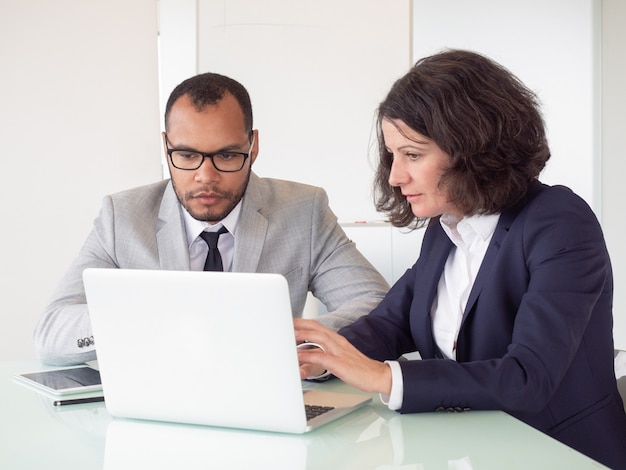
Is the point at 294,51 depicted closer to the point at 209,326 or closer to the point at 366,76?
the point at 366,76

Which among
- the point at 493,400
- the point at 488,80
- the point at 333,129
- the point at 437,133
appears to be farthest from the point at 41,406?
the point at 333,129

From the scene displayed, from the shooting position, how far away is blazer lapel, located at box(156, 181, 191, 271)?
2520 millimetres

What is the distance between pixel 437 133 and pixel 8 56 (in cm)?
319

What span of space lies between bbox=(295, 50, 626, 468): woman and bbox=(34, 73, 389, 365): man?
1.31ft

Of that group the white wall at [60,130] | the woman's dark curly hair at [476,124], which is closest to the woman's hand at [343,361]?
the woman's dark curly hair at [476,124]

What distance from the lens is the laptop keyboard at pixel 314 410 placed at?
150 centimetres

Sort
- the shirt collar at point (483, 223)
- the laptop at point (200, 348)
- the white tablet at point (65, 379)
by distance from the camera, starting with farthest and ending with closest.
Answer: the shirt collar at point (483, 223)
the white tablet at point (65, 379)
the laptop at point (200, 348)

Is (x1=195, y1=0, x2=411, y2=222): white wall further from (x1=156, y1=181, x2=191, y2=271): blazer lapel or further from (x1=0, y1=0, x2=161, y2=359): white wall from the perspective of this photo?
(x1=156, y1=181, x2=191, y2=271): blazer lapel

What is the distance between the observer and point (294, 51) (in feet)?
14.6

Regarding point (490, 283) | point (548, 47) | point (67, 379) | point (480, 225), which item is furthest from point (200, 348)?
point (548, 47)

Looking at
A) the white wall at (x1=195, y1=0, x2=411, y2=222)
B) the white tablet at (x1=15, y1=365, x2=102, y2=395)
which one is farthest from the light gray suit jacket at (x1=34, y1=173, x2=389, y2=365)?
the white wall at (x1=195, y1=0, x2=411, y2=222)

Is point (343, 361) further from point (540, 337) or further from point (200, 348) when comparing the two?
point (540, 337)

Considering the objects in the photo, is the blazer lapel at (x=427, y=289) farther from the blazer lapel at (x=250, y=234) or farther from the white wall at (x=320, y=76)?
the white wall at (x=320, y=76)

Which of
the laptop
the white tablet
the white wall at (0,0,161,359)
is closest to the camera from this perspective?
the laptop
